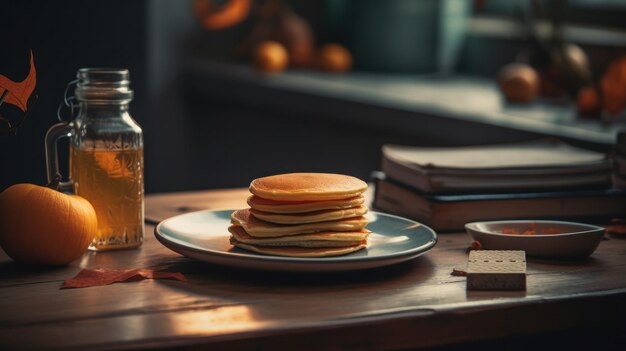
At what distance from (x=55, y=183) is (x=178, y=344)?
338mm

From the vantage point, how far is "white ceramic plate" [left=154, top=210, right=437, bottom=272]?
885 mm

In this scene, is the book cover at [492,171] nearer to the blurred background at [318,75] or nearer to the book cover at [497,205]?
the book cover at [497,205]

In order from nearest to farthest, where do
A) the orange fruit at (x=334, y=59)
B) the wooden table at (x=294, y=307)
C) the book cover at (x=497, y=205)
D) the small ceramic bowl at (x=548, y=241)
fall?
the wooden table at (x=294, y=307) → the small ceramic bowl at (x=548, y=241) → the book cover at (x=497, y=205) → the orange fruit at (x=334, y=59)

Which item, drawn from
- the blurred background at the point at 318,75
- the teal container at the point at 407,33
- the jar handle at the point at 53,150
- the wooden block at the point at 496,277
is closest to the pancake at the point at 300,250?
the wooden block at the point at 496,277

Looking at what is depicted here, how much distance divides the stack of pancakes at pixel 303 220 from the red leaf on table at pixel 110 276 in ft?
0.27

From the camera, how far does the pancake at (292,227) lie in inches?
36.1

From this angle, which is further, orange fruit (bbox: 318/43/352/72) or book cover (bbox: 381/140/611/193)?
orange fruit (bbox: 318/43/352/72)

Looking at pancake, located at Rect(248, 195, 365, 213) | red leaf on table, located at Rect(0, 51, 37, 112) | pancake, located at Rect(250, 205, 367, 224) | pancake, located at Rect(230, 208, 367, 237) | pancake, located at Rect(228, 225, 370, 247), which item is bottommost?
pancake, located at Rect(228, 225, 370, 247)

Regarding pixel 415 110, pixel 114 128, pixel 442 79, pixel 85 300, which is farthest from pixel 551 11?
pixel 85 300

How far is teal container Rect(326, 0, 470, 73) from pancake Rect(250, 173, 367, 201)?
2.09m

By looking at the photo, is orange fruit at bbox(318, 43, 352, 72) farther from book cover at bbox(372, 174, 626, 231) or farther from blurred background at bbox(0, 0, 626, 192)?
book cover at bbox(372, 174, 626, 231)

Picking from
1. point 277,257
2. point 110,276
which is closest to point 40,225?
point 110,276

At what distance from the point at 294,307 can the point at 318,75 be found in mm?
2333

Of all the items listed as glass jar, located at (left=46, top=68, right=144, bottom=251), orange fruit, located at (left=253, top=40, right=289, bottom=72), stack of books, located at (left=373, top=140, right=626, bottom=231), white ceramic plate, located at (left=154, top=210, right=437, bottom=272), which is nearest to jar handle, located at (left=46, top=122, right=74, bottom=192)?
glass jar, located at (left=46, top=68, right=144, bottom=251)
